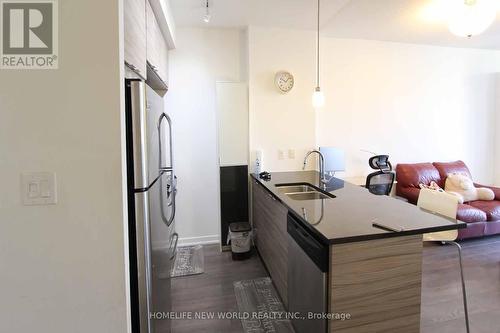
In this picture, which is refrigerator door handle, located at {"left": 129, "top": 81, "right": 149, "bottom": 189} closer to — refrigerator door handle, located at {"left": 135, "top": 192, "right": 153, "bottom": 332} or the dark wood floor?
refrigerator door handle, located at {"left": 135, "top": 192, "right": 153, "bottom": 332}

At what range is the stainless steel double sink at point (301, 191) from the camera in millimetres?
2502

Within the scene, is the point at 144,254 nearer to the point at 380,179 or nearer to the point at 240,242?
the point at 240,242

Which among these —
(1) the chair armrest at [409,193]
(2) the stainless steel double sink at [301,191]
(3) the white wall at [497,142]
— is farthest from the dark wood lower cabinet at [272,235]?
(3) the white wall at [497,142]

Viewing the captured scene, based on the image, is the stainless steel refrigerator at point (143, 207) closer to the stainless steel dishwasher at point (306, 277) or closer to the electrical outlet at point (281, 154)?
the stainless steel dishwasher at point (306, 277)

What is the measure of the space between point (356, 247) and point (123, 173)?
1151 millimetres

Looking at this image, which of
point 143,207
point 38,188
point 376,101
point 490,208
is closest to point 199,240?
point 143,207

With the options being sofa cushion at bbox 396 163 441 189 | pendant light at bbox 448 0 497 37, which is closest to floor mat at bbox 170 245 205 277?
sofa cushion at bbox 396 163 441 189

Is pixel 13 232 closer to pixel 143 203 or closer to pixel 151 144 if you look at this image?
pixel 143 203

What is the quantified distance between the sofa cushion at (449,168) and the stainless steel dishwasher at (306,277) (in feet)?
11.1

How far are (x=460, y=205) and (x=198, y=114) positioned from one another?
3508mm

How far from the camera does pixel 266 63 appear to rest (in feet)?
10.7

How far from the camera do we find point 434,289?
2389 millimetres

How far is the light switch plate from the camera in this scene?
98 cm

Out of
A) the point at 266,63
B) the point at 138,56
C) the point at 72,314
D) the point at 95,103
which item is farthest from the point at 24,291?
the point at 266,63
